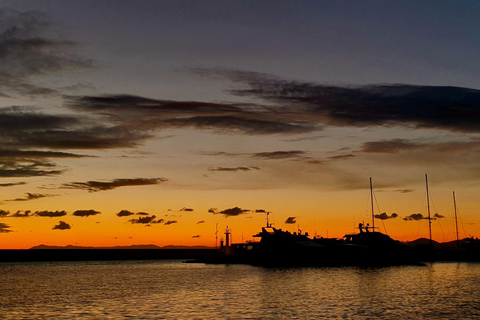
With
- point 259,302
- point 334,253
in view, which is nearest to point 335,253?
point 334,253

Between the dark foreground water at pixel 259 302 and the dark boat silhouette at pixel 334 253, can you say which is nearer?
the dark foreground water at pixel 259 302

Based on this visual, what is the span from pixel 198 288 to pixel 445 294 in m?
40.2

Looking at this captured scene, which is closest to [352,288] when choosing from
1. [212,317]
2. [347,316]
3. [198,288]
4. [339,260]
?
[198,288]

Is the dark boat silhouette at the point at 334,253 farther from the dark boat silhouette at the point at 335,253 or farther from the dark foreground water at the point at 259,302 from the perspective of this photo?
the dark foreground water at the point at 259,302

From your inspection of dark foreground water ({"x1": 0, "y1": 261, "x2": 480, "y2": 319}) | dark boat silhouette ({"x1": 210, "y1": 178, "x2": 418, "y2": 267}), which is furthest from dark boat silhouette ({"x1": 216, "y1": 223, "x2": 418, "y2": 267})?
dark foreground water ({"x1": 0, "y1": 261, "x2": 480, "y2": 319})

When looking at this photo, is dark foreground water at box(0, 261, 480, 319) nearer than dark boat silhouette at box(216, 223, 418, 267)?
Yes

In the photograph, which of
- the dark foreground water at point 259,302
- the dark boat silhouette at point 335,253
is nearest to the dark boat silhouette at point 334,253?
the dark boat silhouette at point 335,253

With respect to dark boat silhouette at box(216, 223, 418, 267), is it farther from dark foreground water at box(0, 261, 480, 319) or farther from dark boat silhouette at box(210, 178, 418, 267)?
dark foreground water at box(0, 261, 480, 319)

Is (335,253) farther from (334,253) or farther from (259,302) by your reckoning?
(259,302)

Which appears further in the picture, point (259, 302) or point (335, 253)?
point (335, 253)

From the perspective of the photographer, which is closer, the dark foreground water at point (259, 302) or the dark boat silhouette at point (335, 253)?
the dark foreground water at point (259, 302)

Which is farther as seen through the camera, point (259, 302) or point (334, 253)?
point (334, 253)

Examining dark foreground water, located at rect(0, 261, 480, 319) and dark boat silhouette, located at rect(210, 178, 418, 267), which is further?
dark boat silhouette, located at rect(210, 178, 418, 267)

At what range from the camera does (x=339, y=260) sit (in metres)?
186
